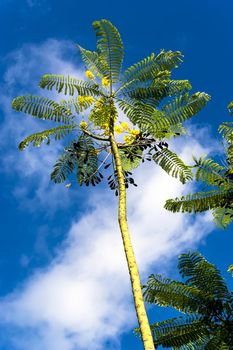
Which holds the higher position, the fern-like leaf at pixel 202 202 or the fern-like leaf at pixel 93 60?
the fern-like leaf at pixel 93 60

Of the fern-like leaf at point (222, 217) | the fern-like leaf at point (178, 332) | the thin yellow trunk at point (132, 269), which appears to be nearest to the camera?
the thin yellow trunk at point (132, 269)

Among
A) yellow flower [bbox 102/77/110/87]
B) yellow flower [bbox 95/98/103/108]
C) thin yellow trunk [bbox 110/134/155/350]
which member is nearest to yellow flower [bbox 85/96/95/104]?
yellow flower [bbox 95/98/103/108]

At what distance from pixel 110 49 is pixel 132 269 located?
5.15 m

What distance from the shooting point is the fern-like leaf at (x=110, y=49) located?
10086 mm

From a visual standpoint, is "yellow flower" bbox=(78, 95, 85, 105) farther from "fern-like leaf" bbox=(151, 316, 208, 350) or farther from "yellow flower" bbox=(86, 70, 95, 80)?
"fern-like leaf" bbox=(151, 316, 208, 350)

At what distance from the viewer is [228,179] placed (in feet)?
36.5

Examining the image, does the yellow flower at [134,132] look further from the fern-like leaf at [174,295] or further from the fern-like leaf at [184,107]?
the fern-like leaf at [174,295]

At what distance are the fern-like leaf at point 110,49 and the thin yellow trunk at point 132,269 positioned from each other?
1901 millimetres

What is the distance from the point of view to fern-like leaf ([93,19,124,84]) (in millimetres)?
10086

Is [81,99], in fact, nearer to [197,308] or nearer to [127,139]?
[127,139]

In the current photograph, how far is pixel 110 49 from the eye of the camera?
10367mm

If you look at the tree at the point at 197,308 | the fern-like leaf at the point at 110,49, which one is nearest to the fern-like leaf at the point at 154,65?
the fern-like leaf at the point at 110,49

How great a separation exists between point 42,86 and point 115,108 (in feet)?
5.60

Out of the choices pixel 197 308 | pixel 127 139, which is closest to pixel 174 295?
pixel 197 308
